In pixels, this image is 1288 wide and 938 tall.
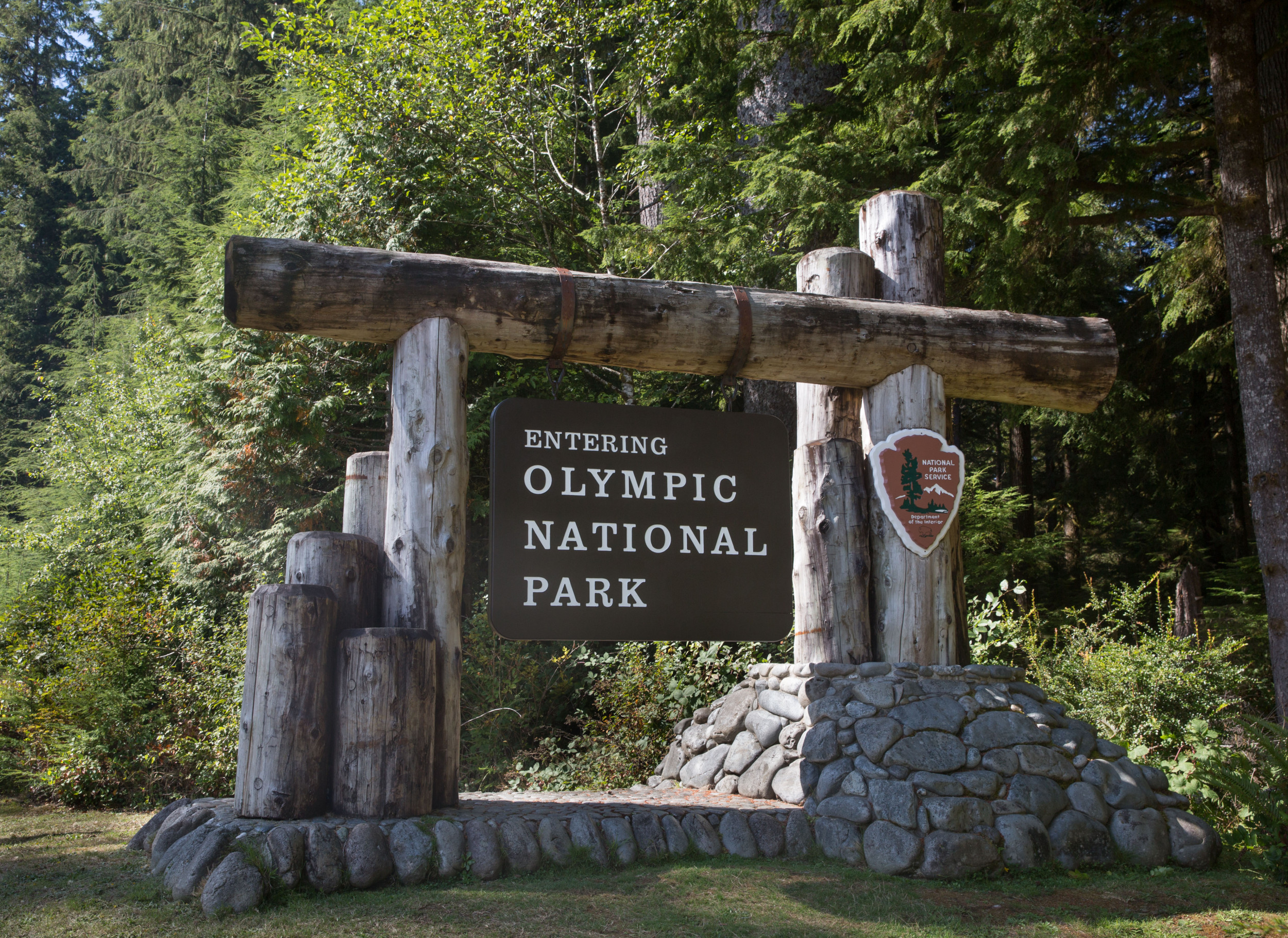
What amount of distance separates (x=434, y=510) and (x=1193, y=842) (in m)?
4.29

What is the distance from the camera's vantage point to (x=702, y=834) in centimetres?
460

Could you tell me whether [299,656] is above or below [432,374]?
below

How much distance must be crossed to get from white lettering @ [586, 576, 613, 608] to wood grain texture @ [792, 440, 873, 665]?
1.19 metres

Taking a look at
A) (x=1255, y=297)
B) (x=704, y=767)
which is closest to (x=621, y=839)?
(x=704, y=767)

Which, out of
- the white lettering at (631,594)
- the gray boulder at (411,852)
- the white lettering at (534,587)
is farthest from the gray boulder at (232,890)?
the white lettering at (631,594)

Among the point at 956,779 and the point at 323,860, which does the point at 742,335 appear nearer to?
the point at 956,779

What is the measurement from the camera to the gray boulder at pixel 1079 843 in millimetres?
4602

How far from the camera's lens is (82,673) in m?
7.96

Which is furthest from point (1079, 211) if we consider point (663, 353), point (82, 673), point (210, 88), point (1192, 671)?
point (210, 88)

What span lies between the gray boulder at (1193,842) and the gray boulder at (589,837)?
9.72 ft

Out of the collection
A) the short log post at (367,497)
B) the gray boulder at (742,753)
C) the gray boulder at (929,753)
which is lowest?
the gray boulder at (742,753)

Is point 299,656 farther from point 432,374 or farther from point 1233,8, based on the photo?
point 1233,8

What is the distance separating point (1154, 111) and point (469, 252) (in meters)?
8.07

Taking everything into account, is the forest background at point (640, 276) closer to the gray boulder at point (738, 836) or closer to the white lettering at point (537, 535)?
the gray boulder at point (738, 836)
